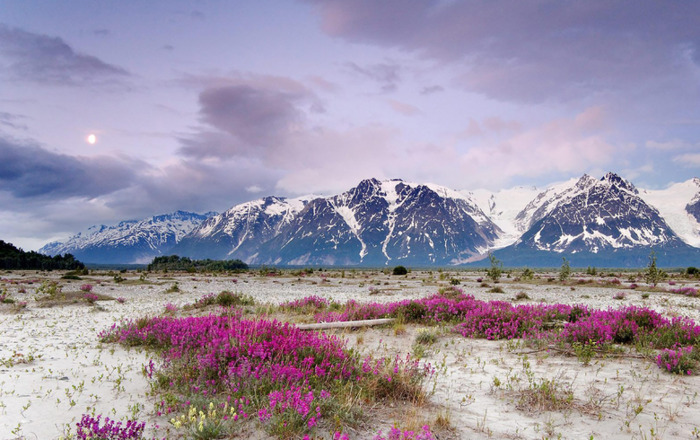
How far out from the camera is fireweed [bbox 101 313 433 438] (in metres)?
5.22

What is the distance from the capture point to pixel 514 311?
13.6 meters

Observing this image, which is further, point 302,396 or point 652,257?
point 652,257

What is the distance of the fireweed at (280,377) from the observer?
5.22 m

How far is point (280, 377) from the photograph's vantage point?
6137 mm

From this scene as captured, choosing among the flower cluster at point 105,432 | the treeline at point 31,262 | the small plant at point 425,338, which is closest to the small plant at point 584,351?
the small plant at point 425,338

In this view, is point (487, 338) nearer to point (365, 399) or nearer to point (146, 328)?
point (365, 399)

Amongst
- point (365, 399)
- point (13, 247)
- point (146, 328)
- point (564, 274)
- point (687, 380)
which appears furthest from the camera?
point (13, 247)

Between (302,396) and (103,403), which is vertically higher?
(302,396)

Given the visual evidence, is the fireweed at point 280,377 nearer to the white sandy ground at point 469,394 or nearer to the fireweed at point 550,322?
the white sandy ground at point 469,394

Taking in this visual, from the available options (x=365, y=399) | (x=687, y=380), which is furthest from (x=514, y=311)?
(x=365, y=399)

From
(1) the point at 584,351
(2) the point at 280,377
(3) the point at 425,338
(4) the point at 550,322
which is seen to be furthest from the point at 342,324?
(4) the point at 550,322

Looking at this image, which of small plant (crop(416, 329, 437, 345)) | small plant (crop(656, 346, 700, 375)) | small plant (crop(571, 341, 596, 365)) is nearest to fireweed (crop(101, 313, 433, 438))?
small plant (crop(416, 329, 437, 345))

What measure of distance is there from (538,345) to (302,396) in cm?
758

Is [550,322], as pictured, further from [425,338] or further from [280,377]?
[280,377]
